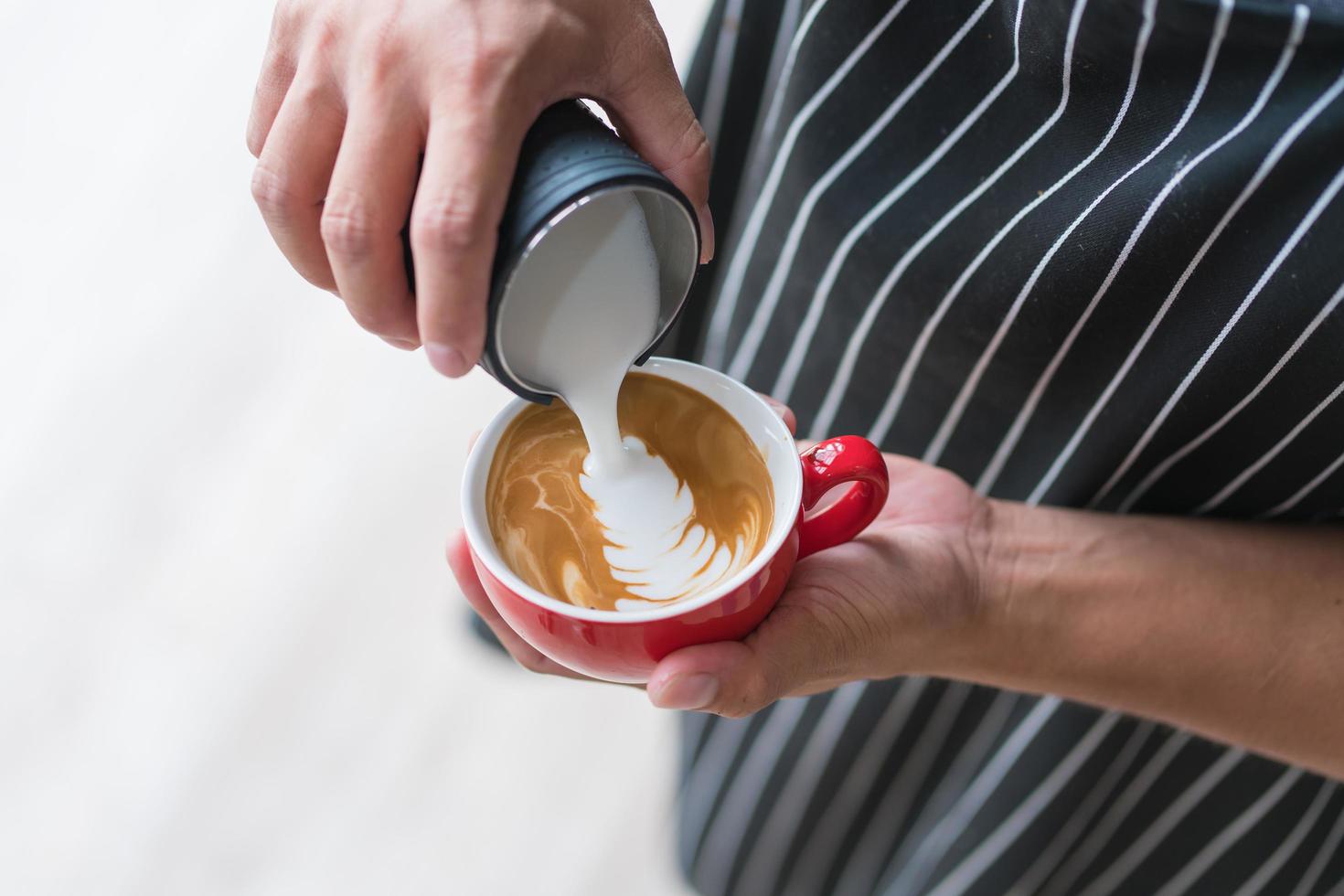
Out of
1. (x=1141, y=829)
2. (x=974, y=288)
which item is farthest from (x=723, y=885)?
(x=974, y=288)

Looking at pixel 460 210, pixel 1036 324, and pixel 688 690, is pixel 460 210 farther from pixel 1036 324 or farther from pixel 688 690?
pixel 1036 324

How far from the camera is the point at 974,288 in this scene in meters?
0.91

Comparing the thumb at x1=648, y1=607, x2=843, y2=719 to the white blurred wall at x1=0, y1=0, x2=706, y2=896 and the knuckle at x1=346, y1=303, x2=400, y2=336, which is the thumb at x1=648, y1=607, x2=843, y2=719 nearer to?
the knuckle at x1=346, y1=303, x2=400, y2=336

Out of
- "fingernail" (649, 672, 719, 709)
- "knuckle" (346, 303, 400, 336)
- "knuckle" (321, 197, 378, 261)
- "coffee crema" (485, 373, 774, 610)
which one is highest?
"knuckle" (321, 197, 378, 261)

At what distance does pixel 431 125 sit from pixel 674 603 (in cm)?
36

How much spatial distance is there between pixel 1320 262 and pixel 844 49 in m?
0.39

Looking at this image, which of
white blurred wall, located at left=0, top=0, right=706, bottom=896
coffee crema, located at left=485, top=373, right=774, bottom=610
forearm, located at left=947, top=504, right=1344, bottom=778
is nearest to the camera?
coffee crema, located at left=485, top=373, right=774, bottom=610

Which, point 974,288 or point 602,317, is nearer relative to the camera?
point 602,317

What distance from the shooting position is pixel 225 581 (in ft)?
5.76

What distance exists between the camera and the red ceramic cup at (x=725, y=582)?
28.6 inches

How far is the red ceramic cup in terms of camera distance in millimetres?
728

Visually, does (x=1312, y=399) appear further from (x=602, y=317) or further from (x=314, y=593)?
(x=314, y=593)

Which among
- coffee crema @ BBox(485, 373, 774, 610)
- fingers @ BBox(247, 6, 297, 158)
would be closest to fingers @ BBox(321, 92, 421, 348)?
fingers @ BBox(247, 6, 297, 158)

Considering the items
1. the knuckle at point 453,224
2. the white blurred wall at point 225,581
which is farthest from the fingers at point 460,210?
the white blurred wall at point 225,581
